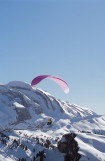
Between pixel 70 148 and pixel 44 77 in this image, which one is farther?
pixel 70 148

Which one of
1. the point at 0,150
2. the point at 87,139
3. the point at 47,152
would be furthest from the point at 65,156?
the point at 87,139

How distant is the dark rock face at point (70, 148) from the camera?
62.0 meters

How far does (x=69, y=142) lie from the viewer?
212ft

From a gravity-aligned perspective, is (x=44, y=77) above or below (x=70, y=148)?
above

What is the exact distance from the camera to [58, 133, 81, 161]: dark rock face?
62.0m

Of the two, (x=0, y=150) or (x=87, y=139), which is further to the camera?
(x=87, y=139)

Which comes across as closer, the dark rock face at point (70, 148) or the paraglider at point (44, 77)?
the paraglider at point (44, 77)

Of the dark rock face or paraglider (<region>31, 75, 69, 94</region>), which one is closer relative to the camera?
paraglider (<region>31, 75, 69, 94</region>)

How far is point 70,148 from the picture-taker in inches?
2516

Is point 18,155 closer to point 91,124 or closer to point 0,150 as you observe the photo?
point 0,150

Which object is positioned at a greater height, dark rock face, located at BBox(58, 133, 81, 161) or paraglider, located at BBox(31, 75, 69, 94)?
paraglider, located at BBox(31, 75, 69, 94)

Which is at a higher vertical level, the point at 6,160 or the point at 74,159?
the point at 6,160

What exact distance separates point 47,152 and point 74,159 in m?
10.3

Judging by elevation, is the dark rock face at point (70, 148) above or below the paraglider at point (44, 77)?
below
